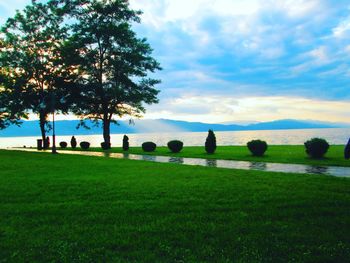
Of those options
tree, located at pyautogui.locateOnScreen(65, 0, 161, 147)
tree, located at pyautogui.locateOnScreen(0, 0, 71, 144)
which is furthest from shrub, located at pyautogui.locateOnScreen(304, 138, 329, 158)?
tree, located at pyautogui.locateOnScreen(0, 0, 71, 144)

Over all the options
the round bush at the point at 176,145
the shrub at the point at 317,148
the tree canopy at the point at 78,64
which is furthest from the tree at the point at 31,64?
the shrub at the point at 317,148

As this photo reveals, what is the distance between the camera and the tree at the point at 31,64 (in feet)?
138

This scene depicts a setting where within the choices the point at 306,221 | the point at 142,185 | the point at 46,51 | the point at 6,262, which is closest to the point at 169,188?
the point at 142,185

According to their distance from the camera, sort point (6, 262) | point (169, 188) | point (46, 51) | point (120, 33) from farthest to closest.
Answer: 1. point (46, 51)
2. point (120, 33)
3. point (169, 188)
4. point (6, 262)

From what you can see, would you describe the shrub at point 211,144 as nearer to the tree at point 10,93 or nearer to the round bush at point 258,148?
the round bush at point 258,148

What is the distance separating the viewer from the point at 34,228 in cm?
629

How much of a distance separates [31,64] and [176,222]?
44091mm

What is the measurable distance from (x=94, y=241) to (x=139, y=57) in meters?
35.9

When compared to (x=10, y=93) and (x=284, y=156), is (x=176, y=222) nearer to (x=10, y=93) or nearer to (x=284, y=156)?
(x=284, y=156)

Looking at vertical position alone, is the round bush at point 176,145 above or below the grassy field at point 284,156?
above

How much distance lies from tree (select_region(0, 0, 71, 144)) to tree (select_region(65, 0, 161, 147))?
164 inches

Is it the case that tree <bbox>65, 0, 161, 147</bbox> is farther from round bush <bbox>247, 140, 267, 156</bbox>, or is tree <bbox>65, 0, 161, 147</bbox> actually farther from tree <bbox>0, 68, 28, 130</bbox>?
round bush <bbox>247, 140, 267, 156</bbox>

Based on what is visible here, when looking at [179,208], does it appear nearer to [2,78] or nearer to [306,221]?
[306,221]

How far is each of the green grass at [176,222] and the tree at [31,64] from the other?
35.2 meters
